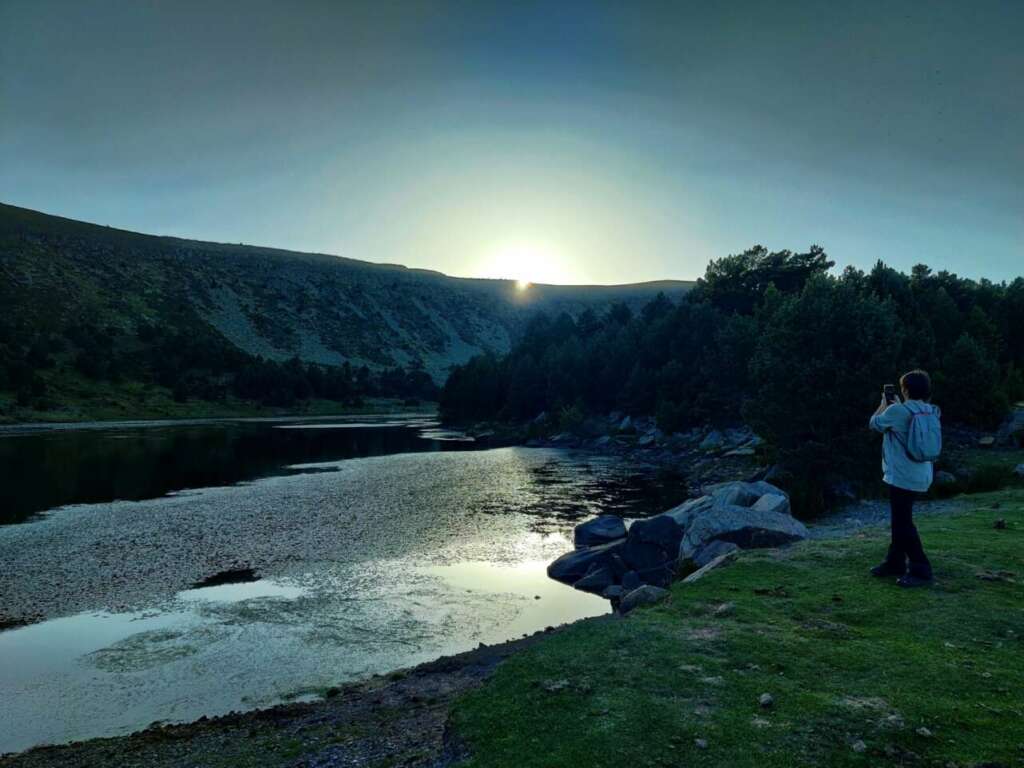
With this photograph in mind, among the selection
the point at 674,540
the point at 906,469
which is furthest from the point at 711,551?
the point at 906,469

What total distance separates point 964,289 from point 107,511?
92.6m

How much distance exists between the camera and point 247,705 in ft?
46.4

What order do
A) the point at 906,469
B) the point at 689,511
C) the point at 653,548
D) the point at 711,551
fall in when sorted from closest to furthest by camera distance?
the point at 906,469 < the point at 711,551 < the point at 653,548 < the point at 689,511

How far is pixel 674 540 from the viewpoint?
24.8 meters

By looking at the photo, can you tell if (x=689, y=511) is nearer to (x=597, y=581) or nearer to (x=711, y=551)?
(x=597, y=581)

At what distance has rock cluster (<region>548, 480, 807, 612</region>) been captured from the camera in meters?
21.1

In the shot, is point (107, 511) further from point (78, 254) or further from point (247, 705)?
point (78, 254)

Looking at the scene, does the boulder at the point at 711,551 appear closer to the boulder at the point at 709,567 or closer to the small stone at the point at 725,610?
the boulder at the point at 709,567

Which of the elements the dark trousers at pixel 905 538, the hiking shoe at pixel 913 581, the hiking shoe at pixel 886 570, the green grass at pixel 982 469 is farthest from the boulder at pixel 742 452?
the hiking shoe at pixel 913 581

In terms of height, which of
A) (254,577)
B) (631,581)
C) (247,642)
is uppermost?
(631,581)

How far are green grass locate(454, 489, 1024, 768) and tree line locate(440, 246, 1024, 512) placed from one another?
82.3 ft

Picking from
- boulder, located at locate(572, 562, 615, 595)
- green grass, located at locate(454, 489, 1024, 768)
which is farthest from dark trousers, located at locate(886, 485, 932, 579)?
boulder, located at locate(572, 562, 615, 595)

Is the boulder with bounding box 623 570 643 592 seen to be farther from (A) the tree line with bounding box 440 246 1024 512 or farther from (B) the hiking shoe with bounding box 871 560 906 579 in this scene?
(A) the tree line with bounding box 440 246 1024 512

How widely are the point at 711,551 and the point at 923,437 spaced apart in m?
9.61
